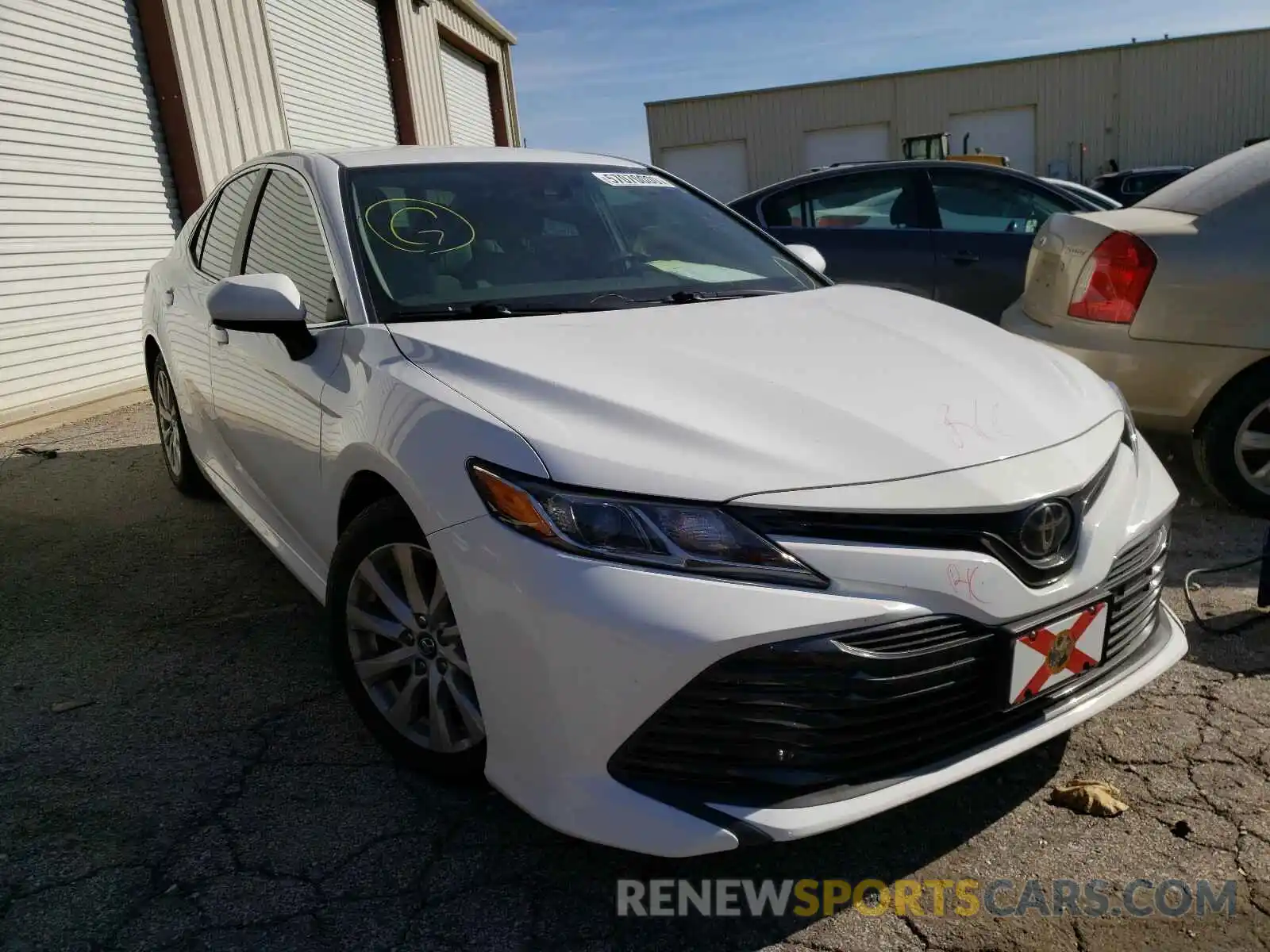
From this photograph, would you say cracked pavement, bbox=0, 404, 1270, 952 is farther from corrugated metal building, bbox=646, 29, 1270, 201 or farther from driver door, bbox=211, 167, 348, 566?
corrugated metal building, bbox=646, 29, 1270, 201

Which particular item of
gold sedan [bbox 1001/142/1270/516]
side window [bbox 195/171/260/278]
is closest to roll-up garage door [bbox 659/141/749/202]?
gold sedan [bbox 1001/142/1270/516]

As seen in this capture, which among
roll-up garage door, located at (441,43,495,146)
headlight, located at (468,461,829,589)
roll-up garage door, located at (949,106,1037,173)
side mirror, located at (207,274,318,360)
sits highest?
roll-up garage door, located at (441,43,495,146)

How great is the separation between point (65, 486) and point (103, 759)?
3087 millimetres

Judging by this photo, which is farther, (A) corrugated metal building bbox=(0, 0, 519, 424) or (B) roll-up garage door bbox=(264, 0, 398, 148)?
(B) roll-up garage door bbox=(264, 0, 398, 148)

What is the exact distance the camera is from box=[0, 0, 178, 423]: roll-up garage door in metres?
6.77

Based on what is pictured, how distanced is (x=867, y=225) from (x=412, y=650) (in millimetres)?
4851

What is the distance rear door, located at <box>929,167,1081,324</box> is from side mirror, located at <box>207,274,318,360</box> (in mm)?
4368

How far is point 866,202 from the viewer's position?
6.31 m

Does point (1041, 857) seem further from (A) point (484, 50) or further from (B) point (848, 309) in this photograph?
(A) point (484, 50)

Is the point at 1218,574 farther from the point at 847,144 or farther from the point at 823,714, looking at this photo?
the point at 847,144

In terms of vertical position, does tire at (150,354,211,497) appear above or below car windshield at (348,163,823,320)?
below

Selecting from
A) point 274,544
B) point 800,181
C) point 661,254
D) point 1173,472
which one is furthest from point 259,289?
point 800,181

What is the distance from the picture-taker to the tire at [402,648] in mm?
2100

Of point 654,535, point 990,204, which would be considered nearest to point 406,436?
point 654,535
